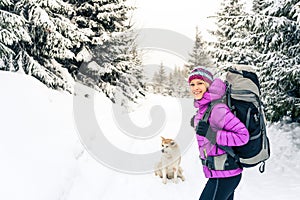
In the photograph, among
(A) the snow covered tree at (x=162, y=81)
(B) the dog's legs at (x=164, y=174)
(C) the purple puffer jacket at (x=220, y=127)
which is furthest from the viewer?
(A) the snow covered tree at (x=162, y=81)

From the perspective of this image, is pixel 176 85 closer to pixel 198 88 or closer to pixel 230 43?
pixel 230 43

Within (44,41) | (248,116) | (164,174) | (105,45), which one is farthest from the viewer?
(105,45)

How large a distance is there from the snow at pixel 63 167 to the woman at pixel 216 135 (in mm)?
2507

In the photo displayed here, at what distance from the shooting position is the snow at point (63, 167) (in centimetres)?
441

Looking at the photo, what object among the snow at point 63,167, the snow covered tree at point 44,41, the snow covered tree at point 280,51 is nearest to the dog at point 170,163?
the snow at point 63,167

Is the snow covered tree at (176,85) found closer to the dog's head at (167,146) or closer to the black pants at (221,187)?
the dog's head at (167,146)

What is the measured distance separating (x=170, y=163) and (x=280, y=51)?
175 inches

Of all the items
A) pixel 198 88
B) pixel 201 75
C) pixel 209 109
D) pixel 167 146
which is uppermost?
pixel 201 75

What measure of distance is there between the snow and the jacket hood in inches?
107

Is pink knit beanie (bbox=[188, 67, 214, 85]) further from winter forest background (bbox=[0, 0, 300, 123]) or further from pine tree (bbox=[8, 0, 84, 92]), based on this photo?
pine tree (bbox=[8, 0, 84, 92])

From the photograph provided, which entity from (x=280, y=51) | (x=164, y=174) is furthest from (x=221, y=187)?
(x=280, y=51)

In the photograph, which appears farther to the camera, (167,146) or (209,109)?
(167,146)

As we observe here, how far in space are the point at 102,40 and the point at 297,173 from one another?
11536 millimetres

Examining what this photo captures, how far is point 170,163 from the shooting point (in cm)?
638
